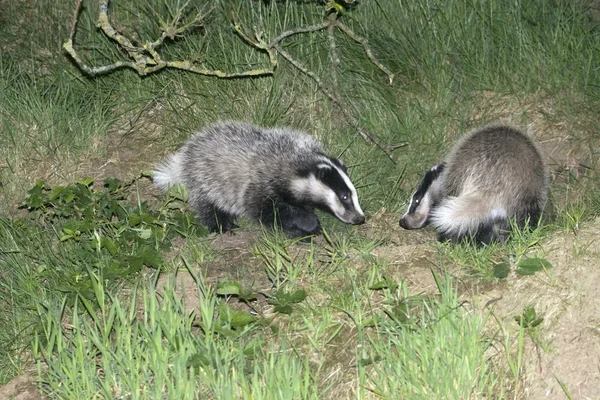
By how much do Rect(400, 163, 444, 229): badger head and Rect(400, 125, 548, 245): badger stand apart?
18 cm

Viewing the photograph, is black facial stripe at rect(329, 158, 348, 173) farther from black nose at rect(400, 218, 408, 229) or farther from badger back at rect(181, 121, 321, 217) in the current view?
black nose at rect(400, 218, 408, 229)

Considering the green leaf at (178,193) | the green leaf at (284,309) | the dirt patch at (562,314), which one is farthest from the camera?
the green leaf at (178,193)

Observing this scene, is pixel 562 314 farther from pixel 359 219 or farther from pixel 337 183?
pixel 337 183

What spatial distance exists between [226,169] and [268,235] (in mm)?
977

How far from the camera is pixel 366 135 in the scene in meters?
5.87

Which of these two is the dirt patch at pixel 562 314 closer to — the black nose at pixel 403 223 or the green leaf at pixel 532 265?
the green leaf at pixel 532 265

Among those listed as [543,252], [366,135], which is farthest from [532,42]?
[543,252]

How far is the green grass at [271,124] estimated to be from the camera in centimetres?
403

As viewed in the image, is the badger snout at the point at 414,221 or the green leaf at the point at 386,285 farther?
the badger snout at the point at 414,221

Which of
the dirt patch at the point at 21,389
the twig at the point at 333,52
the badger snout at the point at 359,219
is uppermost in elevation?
the twig at the point at 333,52

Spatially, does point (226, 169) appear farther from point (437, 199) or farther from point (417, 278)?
point (417, 278)

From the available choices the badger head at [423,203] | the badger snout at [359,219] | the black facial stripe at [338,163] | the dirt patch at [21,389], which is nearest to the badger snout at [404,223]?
the badger head at [423,203]

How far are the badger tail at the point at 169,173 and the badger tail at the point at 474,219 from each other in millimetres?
1767

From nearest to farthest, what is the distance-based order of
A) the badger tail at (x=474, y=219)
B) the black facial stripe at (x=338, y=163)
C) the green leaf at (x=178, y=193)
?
the badger tail at (x=474, y=219)
the green leaf at (x=178, y=193)
the black facial stripe at (x=338, y=163)
